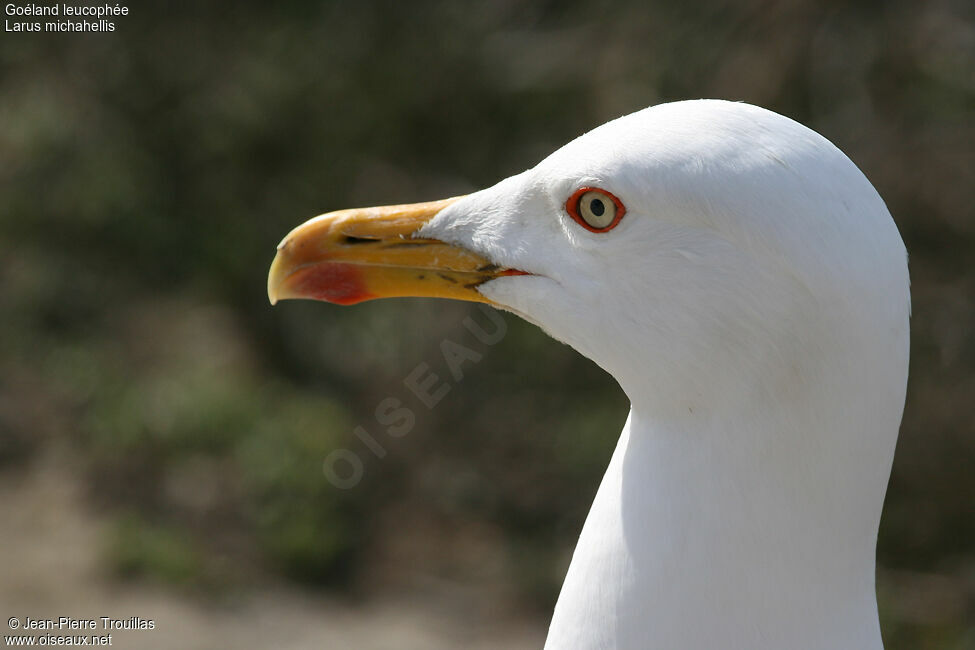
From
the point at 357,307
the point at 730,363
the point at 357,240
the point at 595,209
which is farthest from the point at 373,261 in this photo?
the point at 357,307

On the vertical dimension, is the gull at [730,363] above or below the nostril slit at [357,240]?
below

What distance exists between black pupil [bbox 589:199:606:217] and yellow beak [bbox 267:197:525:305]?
28 cm

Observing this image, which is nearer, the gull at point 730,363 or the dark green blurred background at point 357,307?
the gull at point 730,363

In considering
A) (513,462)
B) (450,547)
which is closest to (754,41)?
(513,462)

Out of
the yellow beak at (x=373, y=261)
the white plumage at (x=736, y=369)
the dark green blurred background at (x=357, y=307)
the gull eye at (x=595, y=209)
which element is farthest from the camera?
the dark green blurred background at (x=357, y=307)

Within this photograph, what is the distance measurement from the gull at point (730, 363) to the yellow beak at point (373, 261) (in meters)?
0.21

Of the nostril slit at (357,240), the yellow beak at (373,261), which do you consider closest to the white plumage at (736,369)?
the yellow beak at (373,261)

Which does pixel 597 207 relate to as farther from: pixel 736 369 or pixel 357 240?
pixel 357 240

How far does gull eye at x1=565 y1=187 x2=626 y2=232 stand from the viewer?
1.76 m

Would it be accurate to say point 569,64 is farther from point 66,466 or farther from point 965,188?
point 66,466

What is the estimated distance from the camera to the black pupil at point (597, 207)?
1.78 metres

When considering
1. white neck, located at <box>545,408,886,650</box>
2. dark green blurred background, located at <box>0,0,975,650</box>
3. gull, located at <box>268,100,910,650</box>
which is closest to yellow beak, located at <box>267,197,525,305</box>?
gull, located at <box>268,100,910,650</box>

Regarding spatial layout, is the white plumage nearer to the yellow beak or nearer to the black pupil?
the black pupil

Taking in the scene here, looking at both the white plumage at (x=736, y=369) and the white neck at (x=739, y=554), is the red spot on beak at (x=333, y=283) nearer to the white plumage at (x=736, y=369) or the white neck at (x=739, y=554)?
the white plumage at (x=736, y=369)
